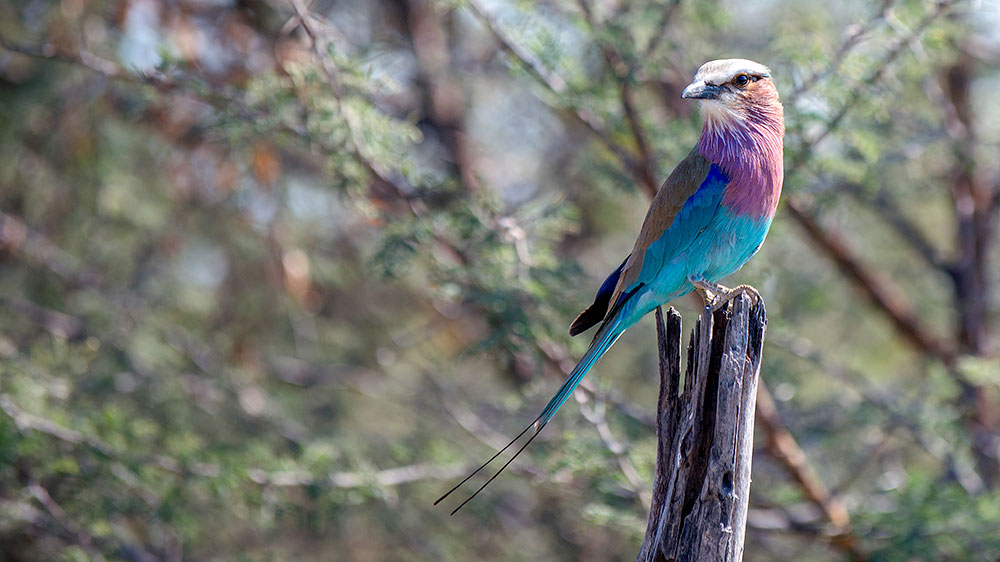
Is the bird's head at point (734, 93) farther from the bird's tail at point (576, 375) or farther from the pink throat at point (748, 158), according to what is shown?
the bird's tail at point (576, 375)

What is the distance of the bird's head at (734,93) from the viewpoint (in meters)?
3.68

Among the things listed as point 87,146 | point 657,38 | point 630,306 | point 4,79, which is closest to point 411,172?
point 657,38

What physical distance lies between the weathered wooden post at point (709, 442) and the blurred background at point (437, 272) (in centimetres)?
172

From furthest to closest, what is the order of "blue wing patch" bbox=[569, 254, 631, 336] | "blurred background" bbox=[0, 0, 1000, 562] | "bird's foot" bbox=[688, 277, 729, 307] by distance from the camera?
"blurred background" bbox=[0, 0, 1000, 562] → "blue wing patch" bbox=[569, 254, 631, 336] → "bird's foot" bbox=[688, 277, 729, 307]

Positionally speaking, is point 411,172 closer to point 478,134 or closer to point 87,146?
point 87,146

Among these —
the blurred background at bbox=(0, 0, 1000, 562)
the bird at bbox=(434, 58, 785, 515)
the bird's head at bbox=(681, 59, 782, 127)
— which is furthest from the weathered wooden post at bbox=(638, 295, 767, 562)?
the blurred background at bbox=(0, 0, 1000, 562)

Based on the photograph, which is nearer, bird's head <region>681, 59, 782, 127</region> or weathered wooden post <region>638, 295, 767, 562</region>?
weathered wooden post <region>638, 295, 767, 562</region>

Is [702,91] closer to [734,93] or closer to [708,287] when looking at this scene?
[734,93]

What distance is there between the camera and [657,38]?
15.8 feet

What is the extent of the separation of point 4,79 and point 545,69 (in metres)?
4.28

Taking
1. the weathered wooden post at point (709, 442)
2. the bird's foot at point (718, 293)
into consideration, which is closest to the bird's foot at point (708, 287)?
the bird's foot at point (718, 293)

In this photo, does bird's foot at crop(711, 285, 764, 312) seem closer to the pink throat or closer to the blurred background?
the pink throat

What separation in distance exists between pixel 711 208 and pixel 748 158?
0.22 meters

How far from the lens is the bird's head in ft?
12.1
